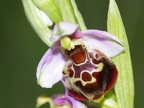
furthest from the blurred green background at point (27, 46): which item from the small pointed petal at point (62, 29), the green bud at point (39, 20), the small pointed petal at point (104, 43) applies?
the small pointed petal at point (62, 29)

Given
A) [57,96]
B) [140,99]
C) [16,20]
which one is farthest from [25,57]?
[57,96]

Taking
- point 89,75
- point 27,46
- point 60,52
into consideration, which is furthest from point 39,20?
point 27,46

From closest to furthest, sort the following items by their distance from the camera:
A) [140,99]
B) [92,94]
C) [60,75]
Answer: [92,94] → [60,75] → [140,99]

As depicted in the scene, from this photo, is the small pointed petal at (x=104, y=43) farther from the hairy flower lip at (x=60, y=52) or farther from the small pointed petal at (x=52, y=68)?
the small pointed petal at (x=52, y=68)

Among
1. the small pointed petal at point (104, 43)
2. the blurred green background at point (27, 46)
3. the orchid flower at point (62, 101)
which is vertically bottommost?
the blurred green background at point (27, 46)

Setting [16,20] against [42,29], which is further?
[16,20]

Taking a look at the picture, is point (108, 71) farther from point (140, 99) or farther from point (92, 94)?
point (140, 99)

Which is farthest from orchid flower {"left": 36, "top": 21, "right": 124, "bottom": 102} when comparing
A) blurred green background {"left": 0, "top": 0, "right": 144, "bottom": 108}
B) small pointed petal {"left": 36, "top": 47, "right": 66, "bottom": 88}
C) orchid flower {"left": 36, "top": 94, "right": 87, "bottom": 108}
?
blurred green background {"left": 0, "top": 0, "right": 144, "bottom": 108}
